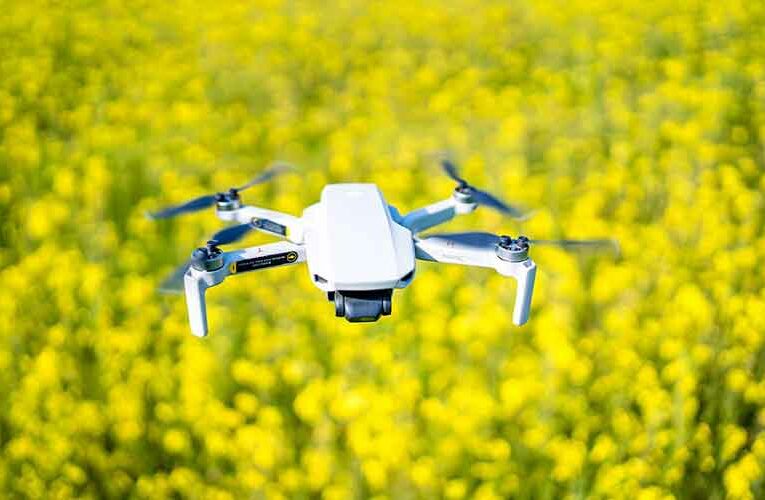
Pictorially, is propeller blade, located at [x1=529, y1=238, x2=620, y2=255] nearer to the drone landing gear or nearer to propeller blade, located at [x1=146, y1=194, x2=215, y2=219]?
the drone landing gear

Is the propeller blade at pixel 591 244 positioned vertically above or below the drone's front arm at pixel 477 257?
above

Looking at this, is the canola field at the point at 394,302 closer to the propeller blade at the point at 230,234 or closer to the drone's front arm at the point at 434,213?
the drone's front arm at the point at 434,213

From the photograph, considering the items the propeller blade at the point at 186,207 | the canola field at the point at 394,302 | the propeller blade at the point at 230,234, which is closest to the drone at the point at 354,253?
the propeller blade at the point at 230,234

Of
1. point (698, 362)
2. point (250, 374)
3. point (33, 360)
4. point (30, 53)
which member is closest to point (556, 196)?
point (698, 362)

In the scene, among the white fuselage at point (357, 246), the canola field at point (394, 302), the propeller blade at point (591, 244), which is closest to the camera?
the white fuselage at point (357, 246)

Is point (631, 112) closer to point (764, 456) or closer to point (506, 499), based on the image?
point (764, 456)

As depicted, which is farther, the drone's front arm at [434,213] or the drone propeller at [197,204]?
the drone propeller at [197,204]

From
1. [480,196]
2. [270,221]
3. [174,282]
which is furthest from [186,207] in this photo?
[480,196]

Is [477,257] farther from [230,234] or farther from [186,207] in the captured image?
[186,207]
